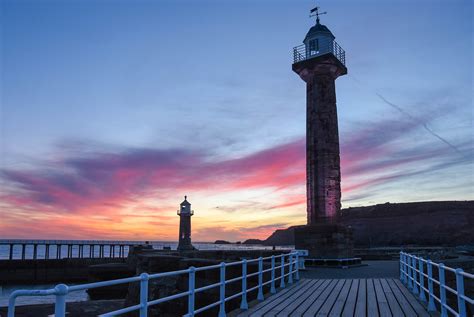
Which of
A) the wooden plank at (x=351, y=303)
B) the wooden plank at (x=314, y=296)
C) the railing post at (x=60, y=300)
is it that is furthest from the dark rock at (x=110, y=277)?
the railing post at (x=60, y=300)

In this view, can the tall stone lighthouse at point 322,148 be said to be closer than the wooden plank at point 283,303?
No

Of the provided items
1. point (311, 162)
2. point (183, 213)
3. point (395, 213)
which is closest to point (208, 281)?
point (311, 162)

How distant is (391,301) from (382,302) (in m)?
0.30

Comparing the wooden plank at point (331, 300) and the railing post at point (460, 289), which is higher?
the railing post at point (460, 289)

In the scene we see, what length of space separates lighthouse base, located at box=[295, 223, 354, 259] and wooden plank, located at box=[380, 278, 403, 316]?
23.8ft

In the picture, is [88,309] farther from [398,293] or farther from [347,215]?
[347,215]

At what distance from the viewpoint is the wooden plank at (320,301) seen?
26.6 ft

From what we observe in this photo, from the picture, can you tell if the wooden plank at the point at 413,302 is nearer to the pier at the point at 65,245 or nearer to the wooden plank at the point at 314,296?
the wooden plank at the point at 314,296

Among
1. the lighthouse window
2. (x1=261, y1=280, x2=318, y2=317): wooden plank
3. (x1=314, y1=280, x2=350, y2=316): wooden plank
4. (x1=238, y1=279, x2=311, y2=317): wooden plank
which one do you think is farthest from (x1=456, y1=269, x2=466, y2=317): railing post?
the lighthouse window

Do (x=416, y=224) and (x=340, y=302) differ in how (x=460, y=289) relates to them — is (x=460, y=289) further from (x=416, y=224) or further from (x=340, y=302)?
(x=416, y=224)

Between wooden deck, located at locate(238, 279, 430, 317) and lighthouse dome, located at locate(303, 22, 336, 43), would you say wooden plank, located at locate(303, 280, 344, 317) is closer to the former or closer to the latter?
wooden deck, located at locate(238, 279, 430, 317)

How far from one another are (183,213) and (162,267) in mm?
31031

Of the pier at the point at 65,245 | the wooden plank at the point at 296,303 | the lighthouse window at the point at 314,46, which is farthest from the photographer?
the pier at the point at 65,245

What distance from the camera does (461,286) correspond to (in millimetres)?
5789
